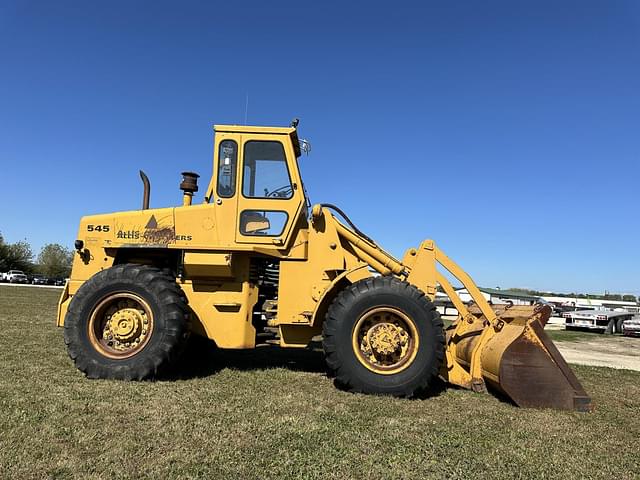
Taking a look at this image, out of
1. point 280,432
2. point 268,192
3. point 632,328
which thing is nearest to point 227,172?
point 268,192

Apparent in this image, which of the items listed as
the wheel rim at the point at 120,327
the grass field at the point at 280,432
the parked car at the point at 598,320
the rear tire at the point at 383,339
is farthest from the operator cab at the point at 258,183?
the parked car at the point at 598,320

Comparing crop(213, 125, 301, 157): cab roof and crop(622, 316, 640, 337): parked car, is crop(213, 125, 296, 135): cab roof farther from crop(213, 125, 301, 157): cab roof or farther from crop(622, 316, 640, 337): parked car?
crop(622, 316, 640, 337): parked car

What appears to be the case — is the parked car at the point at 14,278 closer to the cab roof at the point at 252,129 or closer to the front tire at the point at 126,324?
the front tire at the point at 126,324

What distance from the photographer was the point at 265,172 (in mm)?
6633

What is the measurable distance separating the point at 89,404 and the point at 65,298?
241 cm

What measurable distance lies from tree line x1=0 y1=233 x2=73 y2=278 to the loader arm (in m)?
87.5

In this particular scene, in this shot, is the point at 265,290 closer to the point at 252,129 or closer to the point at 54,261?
the point at 252,129

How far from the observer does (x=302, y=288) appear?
639 cm

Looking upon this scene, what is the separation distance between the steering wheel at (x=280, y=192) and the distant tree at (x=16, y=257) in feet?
Result: 281

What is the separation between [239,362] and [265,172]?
306cm

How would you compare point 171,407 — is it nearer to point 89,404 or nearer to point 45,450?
point 89,404

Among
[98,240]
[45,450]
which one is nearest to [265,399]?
[45,450]

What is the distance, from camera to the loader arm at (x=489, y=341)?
520 centimetres

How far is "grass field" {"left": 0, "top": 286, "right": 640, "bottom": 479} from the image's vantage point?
338cm
